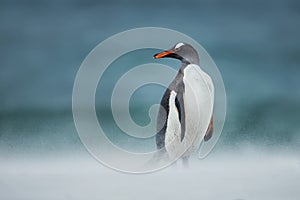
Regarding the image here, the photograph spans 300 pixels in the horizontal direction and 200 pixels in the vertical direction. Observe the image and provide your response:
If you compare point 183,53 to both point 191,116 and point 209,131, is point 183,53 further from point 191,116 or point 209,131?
point 209,131

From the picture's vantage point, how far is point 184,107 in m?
3.42

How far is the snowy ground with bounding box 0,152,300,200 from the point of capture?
3.14m

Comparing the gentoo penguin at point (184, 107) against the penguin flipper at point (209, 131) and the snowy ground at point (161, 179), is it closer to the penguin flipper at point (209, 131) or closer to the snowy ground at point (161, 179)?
the penguin flipper at point (209, 131)

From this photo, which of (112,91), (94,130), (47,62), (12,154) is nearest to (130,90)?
(112,91)

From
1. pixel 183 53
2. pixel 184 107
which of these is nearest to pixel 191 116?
pixel 184 107

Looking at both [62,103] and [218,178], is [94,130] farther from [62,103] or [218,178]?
[218,178]

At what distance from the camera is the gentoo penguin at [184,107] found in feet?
11.2

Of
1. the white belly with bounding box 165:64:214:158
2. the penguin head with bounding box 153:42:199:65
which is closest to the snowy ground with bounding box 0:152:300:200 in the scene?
the white belly with bounding box 165:64:214:158

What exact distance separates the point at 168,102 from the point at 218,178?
61cm

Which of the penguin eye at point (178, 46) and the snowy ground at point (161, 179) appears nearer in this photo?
the snowy ground at point (161, 179)

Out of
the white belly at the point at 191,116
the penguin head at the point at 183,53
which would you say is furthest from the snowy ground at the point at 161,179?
the penguin head at the point at 183,53

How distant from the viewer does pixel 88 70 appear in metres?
3.54

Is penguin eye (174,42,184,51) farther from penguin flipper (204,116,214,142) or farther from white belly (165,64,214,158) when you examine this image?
penguin flipper (204,116,214,142)

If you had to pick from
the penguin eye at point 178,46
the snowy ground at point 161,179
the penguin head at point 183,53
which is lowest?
the snowy ground at point 161,179
